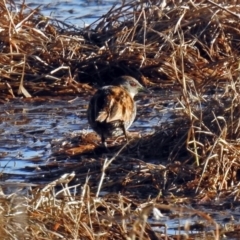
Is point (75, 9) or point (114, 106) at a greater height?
point (114, 106)

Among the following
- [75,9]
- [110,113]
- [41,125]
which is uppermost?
[110,113]

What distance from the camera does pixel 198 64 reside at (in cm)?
1076

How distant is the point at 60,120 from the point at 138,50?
171 centimetres

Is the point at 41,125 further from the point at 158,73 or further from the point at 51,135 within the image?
the point at 158,73

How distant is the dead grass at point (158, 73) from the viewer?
695cm

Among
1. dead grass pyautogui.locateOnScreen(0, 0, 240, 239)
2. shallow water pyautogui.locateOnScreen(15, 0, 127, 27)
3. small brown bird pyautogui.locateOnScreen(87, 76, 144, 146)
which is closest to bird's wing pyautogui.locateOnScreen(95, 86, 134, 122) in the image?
small brown bird pyautogui.locateOnScreen(87, 76, 144, 146)

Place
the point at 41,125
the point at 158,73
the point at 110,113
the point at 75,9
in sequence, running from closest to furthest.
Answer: the point at 110,113 < the point at 41,125 < the point at 158,73 < the point at 75,9

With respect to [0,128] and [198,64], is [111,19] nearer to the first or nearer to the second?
[198,64]

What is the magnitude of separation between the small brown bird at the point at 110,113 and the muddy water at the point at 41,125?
0.44 metres

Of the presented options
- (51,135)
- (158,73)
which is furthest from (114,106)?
(158,73)

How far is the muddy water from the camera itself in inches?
316

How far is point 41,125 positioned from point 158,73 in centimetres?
182

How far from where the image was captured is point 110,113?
8.20m

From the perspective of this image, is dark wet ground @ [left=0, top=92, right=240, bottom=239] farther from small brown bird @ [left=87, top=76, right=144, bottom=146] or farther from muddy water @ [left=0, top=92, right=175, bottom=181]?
small brown bird @ [left=87, top=76, right=144, bottom=146]
